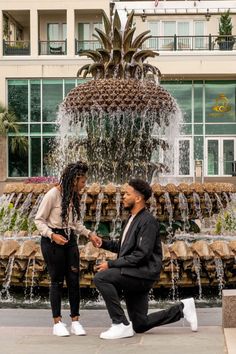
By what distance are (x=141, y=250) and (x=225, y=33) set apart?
39.5 m

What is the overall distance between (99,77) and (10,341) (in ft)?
20.4

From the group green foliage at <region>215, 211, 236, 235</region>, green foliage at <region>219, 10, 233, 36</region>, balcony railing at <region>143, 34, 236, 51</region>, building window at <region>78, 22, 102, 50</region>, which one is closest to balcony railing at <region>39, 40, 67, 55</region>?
building window at <region>78, 22, 102, 50</region>

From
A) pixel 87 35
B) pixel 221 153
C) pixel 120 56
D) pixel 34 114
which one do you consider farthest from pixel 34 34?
pixel 120 56

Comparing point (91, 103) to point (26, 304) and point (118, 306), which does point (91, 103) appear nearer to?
point (26, 304)

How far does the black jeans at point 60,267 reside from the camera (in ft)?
25.1

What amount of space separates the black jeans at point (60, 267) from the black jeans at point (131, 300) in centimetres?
34

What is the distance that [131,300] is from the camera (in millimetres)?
7582

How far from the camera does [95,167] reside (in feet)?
40.9

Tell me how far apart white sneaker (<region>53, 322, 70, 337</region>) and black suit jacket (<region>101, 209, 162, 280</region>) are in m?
0.73

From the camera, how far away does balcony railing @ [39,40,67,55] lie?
45.4 meters

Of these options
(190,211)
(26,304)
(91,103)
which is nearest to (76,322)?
(26,304)

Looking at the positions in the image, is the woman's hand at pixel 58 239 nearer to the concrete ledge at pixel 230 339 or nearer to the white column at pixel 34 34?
the concrete ledge at pixel 230 339

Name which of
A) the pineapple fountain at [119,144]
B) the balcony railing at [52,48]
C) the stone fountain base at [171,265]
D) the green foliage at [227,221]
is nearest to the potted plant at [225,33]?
the balcony railing at [52,48]

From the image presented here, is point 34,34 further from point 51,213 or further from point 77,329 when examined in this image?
point 77,329
